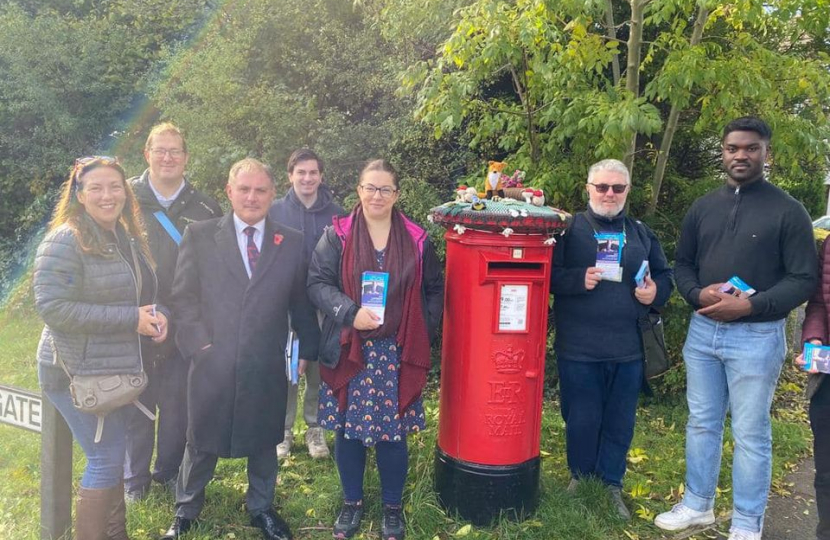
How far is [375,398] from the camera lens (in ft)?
9.99

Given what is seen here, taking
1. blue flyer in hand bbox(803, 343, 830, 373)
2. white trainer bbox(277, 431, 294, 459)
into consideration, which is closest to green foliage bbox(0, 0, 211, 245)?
white trainer bbox(277, 431, 294, 459)

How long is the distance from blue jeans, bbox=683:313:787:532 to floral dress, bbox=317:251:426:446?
5.30 feet

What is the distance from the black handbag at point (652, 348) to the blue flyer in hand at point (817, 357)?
2.22ft

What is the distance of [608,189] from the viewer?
3.25m

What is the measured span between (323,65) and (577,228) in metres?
4.81

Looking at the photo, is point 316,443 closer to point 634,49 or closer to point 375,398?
point 375,398

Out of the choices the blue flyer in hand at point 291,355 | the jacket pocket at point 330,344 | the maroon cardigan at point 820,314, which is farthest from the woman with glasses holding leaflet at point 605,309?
the blue flyer in hand at point 291,355

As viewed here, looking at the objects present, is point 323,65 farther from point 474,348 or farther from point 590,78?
point 474,348

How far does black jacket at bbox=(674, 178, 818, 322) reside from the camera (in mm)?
2941

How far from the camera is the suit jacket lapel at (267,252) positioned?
9.98ft

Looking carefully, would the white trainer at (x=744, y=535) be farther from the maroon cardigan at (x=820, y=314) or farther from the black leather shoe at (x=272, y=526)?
the black leather shoe at (x=272, y=526)

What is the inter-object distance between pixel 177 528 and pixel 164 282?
1268 millimetres

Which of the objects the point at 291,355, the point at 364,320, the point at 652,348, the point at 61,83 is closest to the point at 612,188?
the point at 652,348

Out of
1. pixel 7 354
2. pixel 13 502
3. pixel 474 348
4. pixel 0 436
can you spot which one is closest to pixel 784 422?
pixel 474 348
